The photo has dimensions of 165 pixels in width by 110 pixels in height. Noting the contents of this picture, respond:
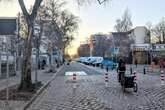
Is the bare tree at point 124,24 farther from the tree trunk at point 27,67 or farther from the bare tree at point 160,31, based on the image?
the tree trunk at point 27,67

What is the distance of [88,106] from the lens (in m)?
16.5

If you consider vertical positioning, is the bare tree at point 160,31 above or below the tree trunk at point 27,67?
above

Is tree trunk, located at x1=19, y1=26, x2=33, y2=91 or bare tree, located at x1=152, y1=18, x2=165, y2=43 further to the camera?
bare tree, located at x1=152, y1=18, x2=165, y2=43

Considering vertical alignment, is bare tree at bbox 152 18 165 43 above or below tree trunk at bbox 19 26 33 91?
above

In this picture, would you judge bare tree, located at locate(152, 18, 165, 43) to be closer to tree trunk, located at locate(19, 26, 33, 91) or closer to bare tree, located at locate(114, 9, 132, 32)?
bare tree, located at locate(114, 9, 132, 32)

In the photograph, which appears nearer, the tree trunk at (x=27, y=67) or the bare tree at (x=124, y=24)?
the tree trunk at (x=27, y=67)

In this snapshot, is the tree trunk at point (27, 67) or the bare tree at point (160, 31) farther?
the bare tree at point (160, 31)

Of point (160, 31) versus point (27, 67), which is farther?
point (160, 31)

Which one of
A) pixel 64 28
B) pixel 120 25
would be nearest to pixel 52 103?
pixel 64 28

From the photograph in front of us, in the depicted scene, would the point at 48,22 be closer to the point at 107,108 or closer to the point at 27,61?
the point at 27,61

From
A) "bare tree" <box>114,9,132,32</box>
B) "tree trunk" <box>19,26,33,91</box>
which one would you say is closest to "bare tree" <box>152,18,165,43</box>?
"bare tree" <box>114,9,132,32</box>

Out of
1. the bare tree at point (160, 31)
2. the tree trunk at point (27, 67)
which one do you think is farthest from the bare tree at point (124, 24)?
the tree trunk at point (27, 67)

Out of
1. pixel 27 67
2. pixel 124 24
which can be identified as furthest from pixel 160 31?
pixel 27 67

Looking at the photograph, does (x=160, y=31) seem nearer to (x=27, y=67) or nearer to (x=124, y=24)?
(x=124, y=24)
